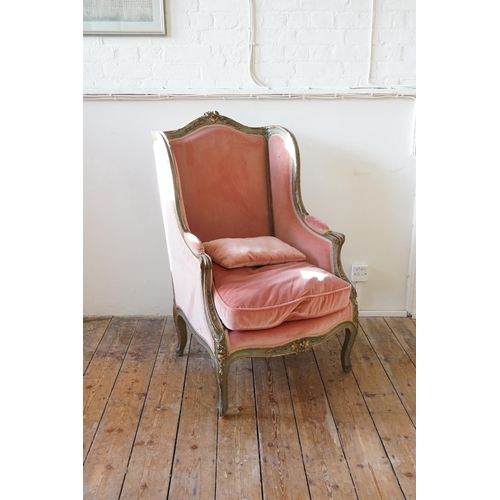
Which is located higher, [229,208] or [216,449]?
[229,208]

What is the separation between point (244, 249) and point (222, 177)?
1.52 feet

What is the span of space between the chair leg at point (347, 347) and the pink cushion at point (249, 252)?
40 centimetres

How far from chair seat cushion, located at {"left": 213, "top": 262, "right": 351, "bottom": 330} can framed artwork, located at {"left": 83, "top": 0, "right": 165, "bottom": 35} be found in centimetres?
134

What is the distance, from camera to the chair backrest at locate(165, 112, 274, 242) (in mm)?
2582

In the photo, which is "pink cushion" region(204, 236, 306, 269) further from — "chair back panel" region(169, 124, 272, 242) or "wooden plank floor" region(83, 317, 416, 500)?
"wooden plank floor" region(83, 317, 416, 500)

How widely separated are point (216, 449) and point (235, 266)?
77 centimetres

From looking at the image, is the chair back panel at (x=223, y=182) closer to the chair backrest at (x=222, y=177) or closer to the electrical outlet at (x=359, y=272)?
the chair backrest at (x=222, y=177)

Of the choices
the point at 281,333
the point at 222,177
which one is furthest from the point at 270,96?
the point at 281,333

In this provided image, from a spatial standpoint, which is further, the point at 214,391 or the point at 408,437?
the point at 214,391

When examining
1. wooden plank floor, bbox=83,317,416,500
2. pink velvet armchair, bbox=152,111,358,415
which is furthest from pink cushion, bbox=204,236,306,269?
wooden plank floor, bbox=83,317,416,500
